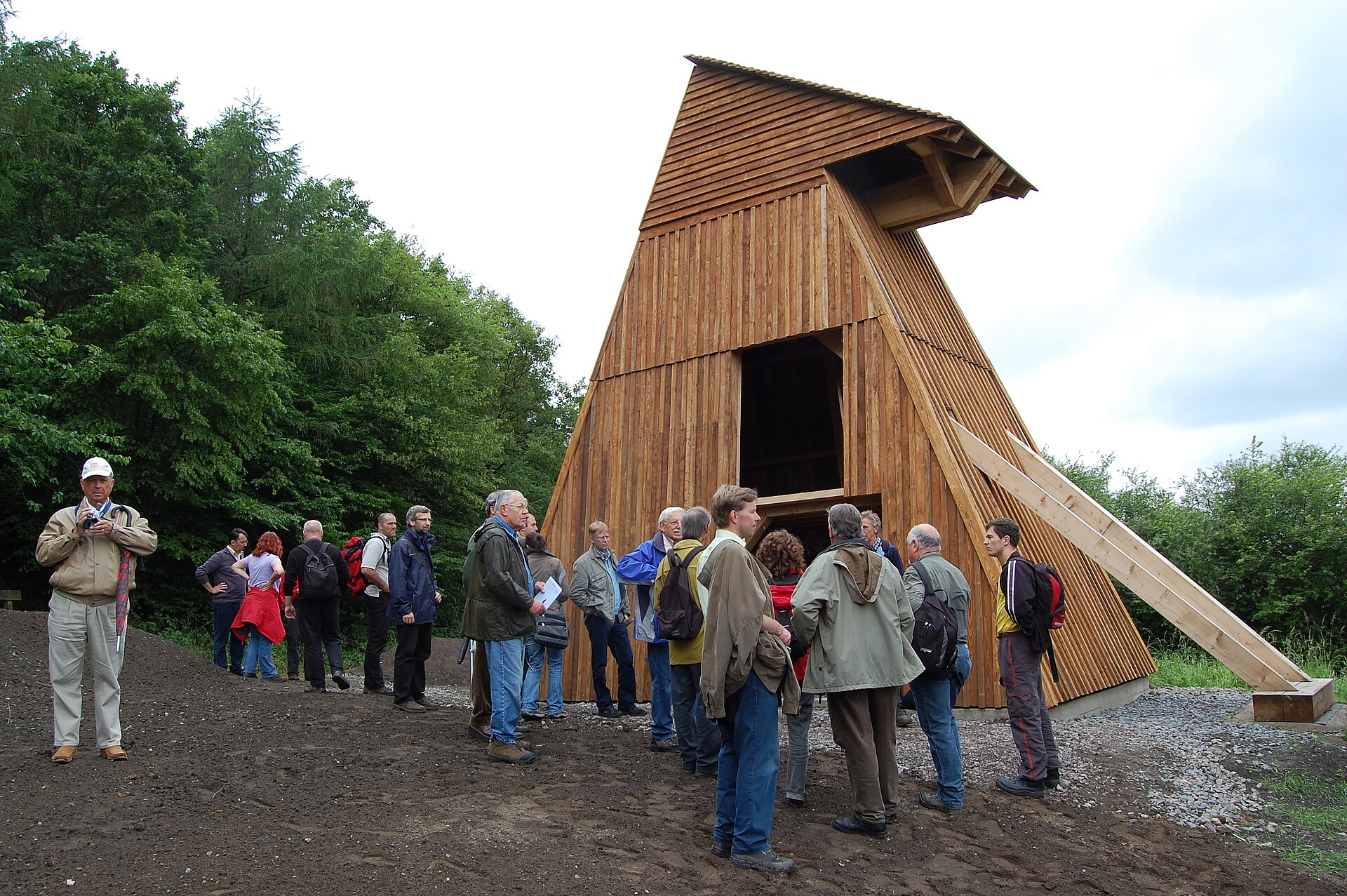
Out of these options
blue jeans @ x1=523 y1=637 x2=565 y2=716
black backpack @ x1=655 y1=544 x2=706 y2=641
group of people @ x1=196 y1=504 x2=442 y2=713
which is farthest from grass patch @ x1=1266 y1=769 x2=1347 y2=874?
group of people @ x1=196 y1=504 x2=442 y2=713

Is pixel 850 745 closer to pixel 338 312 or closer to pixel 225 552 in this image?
pixel 225 552

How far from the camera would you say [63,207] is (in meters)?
19.9

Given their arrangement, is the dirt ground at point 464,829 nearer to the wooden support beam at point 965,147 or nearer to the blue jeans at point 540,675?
the blue jeans at point 540,675

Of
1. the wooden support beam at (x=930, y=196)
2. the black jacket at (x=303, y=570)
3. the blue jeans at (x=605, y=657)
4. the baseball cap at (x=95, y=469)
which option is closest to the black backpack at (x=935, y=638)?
the blue jeans at (x=605, y=657)

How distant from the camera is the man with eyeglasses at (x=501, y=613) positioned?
6.32 meters

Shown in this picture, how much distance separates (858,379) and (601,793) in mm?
5944

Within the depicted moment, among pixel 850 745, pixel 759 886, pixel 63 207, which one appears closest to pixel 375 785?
pixel 759 886

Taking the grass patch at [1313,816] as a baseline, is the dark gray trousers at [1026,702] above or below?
above

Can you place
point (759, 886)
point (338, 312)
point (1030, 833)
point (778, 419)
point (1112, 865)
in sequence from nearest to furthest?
point (759, 886) → point (1112, 865) → point (1030, 833) → point (778, 419) → point (338, 312)

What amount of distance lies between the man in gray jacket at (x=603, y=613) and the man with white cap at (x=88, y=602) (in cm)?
353

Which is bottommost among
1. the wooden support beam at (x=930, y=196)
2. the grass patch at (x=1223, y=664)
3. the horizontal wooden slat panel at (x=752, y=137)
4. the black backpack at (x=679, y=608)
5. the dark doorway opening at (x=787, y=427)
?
the grass patch at (x=1223, y=664)

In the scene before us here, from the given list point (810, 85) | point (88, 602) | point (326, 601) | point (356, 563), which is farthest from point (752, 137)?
point (88, 602)

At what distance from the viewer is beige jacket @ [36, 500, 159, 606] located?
18.1ft

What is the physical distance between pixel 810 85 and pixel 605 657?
7184 mm
